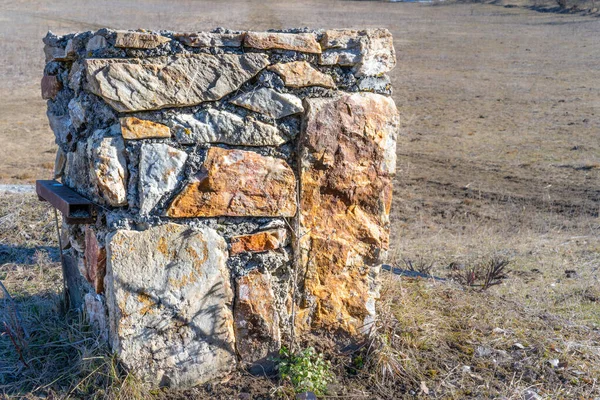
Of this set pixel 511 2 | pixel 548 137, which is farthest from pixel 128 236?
pixel 511 2

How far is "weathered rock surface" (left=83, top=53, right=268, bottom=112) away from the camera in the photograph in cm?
282

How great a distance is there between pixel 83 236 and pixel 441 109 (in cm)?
1030

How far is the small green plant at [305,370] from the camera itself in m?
3.09

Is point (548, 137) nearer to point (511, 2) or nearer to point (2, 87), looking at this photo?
point (2, 87)

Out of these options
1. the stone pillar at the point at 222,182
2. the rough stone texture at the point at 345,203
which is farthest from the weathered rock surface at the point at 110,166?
the rough stone texture at the point at 345,203

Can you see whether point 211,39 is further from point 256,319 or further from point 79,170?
point 256,319

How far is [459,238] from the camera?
648cm

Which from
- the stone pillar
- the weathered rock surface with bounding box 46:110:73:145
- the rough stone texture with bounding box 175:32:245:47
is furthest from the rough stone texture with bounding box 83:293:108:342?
the rough stone texture with bounding box 175:32:245:47

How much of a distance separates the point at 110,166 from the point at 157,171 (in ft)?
0.65

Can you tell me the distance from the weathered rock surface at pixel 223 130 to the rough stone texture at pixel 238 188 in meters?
0.06

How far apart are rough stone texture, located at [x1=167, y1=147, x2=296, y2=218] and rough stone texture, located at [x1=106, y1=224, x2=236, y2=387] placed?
111 millimetres

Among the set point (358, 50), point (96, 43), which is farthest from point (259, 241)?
point (96, 43)

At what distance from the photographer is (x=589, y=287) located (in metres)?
5.05

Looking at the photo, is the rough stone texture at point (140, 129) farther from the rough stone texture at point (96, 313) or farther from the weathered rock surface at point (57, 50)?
the rough stone texture at point (96, 313)
